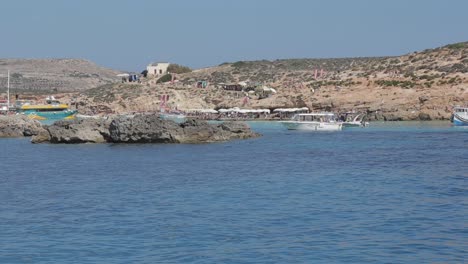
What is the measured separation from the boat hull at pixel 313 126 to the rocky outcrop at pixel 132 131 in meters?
20.0

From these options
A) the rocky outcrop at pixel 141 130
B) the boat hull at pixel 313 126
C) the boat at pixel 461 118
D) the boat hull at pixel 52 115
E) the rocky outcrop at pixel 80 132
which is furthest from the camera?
the boat hull at pixel 52 115

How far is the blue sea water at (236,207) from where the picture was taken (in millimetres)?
19266

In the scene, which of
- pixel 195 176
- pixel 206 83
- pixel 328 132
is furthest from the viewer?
pixel 206 83

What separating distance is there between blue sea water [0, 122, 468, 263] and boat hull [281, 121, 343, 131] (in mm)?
30039

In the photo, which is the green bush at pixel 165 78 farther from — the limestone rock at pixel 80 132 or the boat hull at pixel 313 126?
the limestone rock at pixel 80 132

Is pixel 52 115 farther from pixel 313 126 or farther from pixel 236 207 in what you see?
pixel 236 207

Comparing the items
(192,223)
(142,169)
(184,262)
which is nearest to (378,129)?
(142,169)

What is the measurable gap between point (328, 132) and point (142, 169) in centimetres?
3821

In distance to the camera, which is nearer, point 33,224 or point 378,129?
point 33,224

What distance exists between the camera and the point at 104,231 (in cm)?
2186

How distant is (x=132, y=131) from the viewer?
55938mm

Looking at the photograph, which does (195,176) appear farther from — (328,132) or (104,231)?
(328,132)

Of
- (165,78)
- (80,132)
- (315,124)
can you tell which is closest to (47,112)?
(165,78)

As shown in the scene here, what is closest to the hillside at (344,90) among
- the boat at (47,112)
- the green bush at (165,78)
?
the green bush at (165,78)
